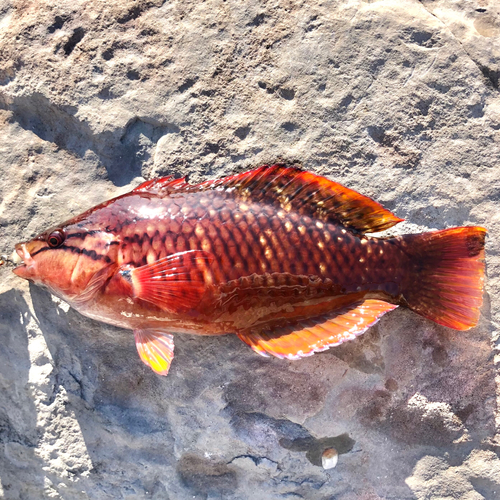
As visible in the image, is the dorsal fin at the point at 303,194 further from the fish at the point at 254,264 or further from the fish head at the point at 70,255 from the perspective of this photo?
the fish head at the point at 70,255

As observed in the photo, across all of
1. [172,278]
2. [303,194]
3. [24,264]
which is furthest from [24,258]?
[303,194]

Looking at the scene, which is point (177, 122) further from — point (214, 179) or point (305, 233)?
point (305, 233)

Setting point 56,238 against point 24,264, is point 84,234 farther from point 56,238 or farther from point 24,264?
point 24,264

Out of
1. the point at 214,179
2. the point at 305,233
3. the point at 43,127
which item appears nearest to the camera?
the point at 305,233

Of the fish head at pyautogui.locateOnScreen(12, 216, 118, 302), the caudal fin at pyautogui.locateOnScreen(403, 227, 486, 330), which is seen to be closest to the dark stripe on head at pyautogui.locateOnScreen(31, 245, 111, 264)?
the fish head at pyautogui.locateOnScreen(12, 216, 118, 302)

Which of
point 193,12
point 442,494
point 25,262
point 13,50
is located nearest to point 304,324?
point 442,494

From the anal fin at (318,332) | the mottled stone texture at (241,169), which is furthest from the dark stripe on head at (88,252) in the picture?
the anal fin at (318,332)

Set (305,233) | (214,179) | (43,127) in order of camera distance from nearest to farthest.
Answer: (305,233) < (214,179) < (43,127)
